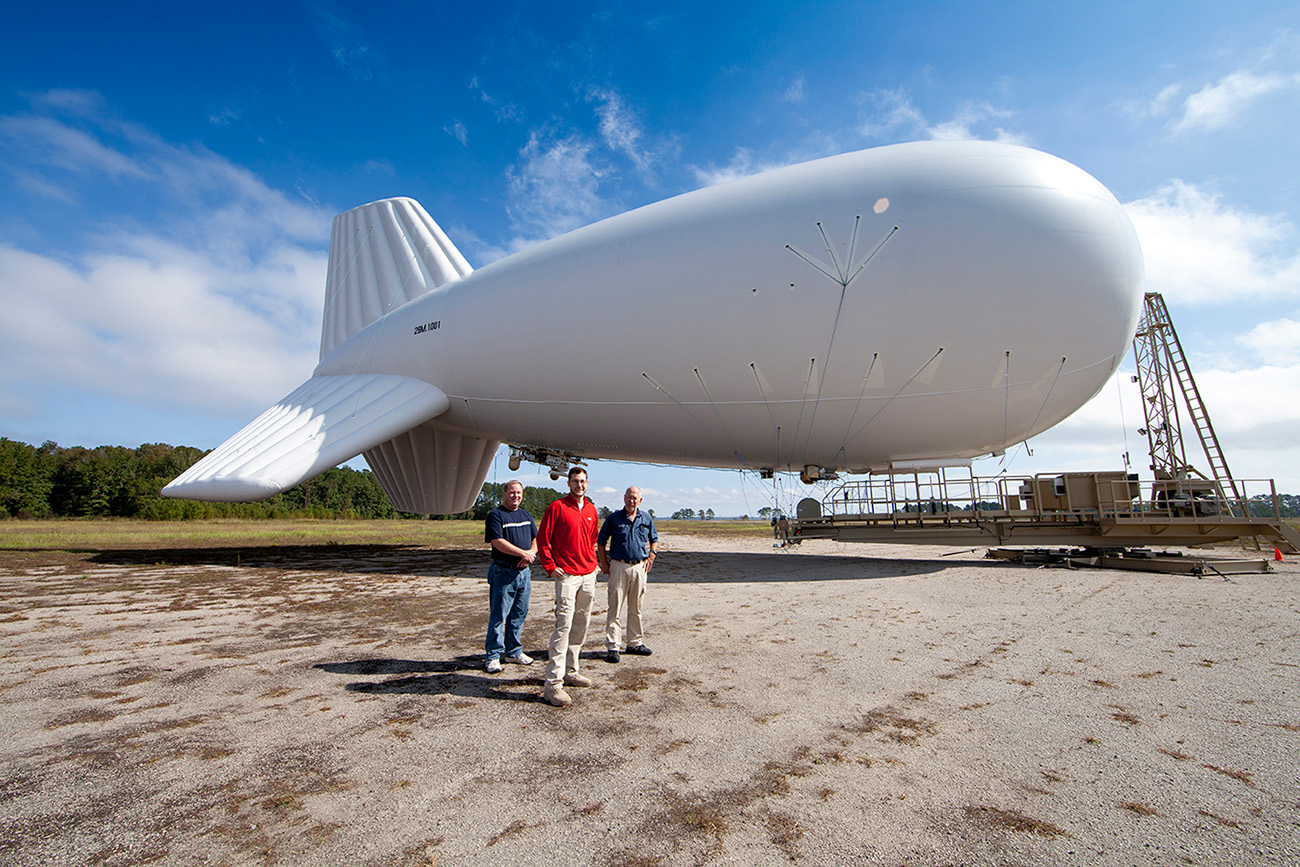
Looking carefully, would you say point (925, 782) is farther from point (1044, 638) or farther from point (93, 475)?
point (93, 475)

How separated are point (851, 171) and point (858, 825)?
Answer: 11.2 metres

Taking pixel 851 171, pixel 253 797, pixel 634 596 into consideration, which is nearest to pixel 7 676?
pixel 253 797

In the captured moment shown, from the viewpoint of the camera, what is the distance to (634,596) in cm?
575

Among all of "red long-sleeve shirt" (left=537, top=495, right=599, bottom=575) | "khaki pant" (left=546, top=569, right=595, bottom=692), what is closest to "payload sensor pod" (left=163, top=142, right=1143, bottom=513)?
"red long-sleeve shirt" (left=537, top=495, right=599, bottom=575)

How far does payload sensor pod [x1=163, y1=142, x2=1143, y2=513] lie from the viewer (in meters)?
10.4

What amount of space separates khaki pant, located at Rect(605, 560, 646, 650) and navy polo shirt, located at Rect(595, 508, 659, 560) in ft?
0.34

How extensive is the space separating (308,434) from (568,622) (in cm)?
1297

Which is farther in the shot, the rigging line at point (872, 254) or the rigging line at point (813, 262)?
the rigging line at point (813, 262)

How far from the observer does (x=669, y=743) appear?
141 inches

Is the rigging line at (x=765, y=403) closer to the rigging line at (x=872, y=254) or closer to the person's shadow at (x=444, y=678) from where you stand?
the rigging line at (x=872, y=254)

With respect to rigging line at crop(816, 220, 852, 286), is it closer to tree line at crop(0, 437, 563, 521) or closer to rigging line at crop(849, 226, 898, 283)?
rigging line at crop(849, 226, 898, 283)

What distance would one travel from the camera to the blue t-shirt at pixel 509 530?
5133 mm

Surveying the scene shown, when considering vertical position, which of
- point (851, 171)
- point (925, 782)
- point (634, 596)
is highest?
point (851, 171)

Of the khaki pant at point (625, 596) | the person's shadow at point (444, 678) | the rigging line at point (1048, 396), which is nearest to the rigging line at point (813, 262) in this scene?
the rigging line at point (1048, 396)
